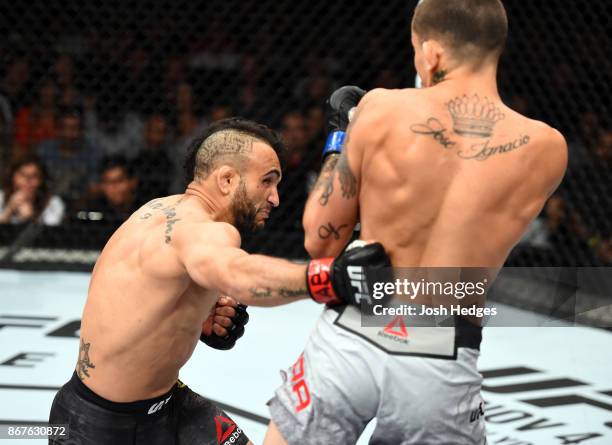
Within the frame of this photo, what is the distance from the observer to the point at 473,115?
150 centimetres

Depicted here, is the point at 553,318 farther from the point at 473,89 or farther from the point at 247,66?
the point at 473,89

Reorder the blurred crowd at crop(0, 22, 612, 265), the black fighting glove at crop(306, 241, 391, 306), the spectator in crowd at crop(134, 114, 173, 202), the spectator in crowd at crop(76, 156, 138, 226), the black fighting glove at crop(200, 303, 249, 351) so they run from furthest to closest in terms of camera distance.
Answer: the spectator in crowd at crop(134, 114, 173, 202), the spectator in crowd at crop(76, 156, 138, 226), the blurred crowd at crop(0, 22, 612, 265), the black fighting glove at crop(200, 303, 249, 351), the black fighting glove at crop(306, 241, 391, 306)

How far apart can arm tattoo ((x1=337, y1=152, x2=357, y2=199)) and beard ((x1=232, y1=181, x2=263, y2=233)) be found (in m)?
0.40

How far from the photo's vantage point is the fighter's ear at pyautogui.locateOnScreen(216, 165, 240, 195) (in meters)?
1.87

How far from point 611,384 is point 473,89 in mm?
1974

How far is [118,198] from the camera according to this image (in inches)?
187

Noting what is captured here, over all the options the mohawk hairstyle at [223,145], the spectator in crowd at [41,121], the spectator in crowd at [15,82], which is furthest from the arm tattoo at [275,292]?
the spectator in crowd at [15,82]

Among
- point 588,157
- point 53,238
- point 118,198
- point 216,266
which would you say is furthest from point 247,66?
point 216,266

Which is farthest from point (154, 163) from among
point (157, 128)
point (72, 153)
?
point (72, 153)

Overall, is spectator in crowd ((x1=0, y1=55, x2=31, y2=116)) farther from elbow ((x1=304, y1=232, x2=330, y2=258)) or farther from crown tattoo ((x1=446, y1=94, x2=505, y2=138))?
crown tattoo ((x1=446, y1=94, x2=505, y2=138))

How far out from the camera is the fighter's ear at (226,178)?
6.13 ft

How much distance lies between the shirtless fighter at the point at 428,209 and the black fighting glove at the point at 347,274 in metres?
0.06

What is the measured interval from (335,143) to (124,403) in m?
0.70

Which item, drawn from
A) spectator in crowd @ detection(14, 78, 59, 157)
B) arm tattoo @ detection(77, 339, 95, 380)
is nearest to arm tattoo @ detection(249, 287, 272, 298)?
arm tattoo @ detection(77, 339, 95, 380)
